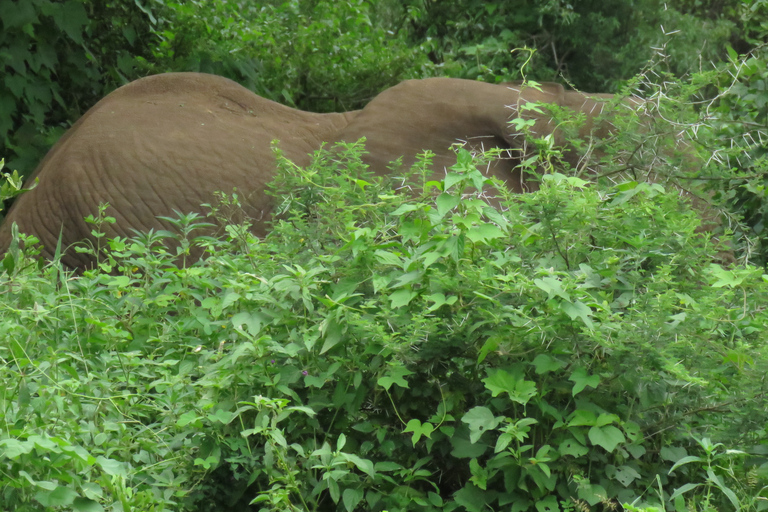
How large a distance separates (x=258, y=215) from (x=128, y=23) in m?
2.59

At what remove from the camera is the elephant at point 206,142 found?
437cm

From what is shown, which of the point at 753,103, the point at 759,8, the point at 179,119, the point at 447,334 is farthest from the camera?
the point at 179,119

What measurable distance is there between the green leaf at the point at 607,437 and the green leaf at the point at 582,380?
0.31 ft

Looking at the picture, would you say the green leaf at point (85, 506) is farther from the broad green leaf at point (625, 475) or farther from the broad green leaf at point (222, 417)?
the broad green leaf at point (625, 475)

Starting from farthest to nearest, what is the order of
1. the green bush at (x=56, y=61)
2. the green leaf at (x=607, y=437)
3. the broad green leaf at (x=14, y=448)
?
1. the green bush at (x=56, y=61)
2. the green leaf at (x=607, y=437)
3. the broad green leaf at (x=14, y=448)

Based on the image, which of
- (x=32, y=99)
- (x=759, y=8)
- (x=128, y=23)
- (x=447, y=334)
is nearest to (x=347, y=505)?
(x=447, y=334)

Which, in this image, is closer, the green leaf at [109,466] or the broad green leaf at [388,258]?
the green leaf at [109,466]

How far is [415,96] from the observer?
5.16 m

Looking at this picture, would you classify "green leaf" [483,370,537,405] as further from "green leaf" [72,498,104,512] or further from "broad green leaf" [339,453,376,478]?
"green leaf" [72,498,104,512]

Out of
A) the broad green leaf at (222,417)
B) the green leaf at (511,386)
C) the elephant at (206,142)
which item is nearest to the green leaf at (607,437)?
the green leaf at (511,386)

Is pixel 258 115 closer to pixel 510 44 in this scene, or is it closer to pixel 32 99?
pixel 32 99

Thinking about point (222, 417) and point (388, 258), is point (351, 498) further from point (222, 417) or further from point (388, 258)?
point (388, 258)

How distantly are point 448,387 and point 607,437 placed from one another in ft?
1.32

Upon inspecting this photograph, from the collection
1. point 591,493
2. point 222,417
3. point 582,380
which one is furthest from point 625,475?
point 222,417
